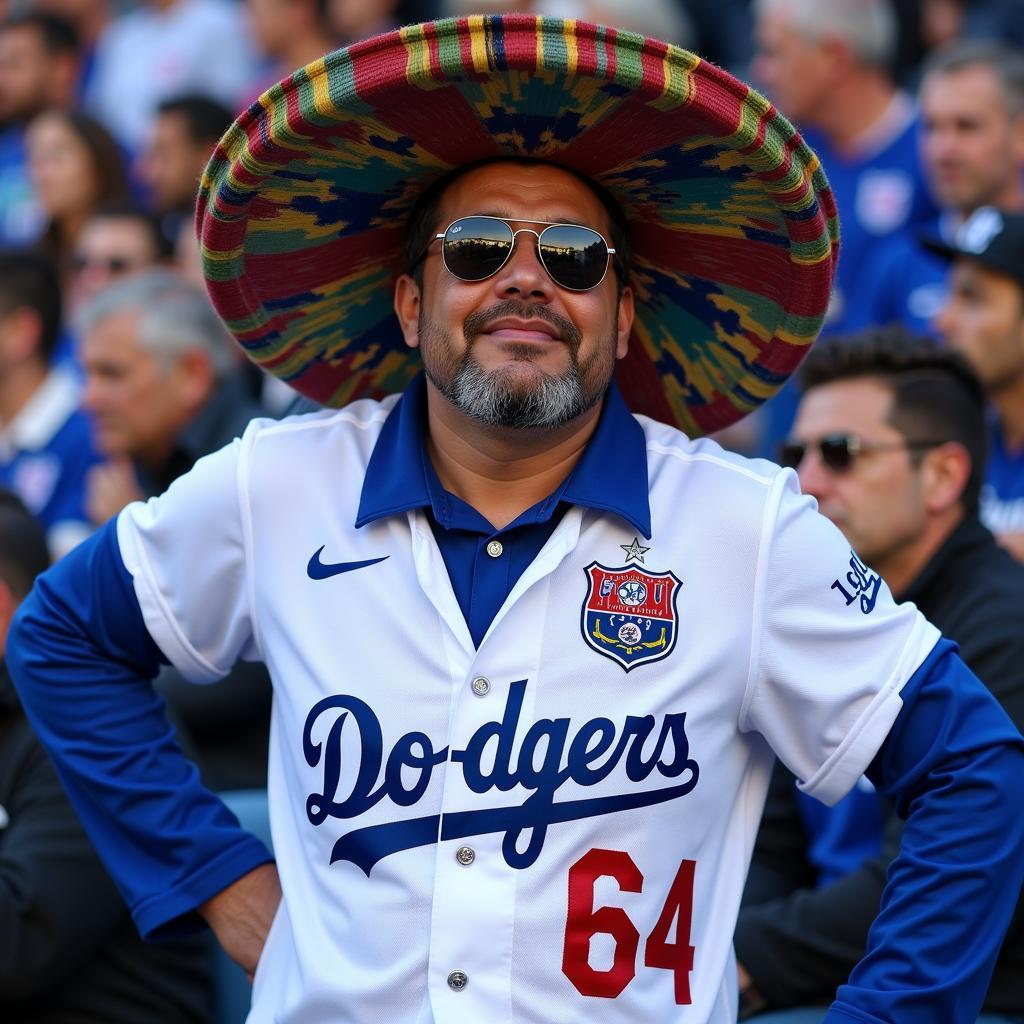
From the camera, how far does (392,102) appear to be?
102 inches

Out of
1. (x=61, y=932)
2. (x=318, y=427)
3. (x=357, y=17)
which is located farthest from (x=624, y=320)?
(x=357, y=17)

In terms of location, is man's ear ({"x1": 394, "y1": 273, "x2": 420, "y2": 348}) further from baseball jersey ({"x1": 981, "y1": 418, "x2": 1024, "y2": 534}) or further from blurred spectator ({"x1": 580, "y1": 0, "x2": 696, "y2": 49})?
blurred spectator ({"x1": 580, "y1": 0, "x2": 696, "y2": 49})

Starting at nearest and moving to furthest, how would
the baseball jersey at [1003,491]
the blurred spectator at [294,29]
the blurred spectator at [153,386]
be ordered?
the baseball jersey at [1003,491] < the blurred spectator at [153,386] < the blurred spectator at [294,29]

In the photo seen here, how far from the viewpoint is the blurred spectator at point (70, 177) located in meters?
8.51

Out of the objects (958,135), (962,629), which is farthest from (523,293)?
(958,135)

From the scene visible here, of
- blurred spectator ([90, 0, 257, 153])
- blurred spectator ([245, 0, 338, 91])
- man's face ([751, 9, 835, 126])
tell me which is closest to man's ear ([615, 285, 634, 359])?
man's face ([751, 9, 835, 126])

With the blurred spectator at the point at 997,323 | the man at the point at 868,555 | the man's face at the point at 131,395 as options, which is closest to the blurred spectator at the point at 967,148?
the blurred spectator at the point at 997,323

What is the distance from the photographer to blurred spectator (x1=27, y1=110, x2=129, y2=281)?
27.9ft

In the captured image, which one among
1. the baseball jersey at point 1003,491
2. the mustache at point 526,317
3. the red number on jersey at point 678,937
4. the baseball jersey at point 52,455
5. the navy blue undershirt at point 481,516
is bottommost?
the baseball jersey at point 52,455

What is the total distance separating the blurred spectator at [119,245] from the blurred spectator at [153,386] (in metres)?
1.15

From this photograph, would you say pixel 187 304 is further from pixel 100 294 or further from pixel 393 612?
pixel 393 612

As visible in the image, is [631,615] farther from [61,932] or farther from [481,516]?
[61,932]

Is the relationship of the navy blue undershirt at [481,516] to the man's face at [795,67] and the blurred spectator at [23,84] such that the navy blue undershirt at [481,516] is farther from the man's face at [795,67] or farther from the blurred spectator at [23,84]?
the blurred spectator at [23,84]

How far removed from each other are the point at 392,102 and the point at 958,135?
164 inches
